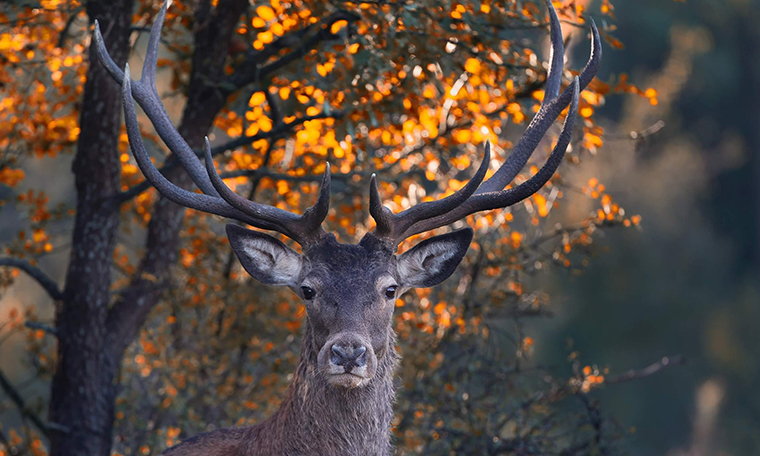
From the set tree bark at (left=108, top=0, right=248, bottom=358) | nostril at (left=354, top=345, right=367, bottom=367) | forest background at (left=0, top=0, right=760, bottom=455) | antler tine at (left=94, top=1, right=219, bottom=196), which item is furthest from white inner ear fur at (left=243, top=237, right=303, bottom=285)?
tree bark at (left=108, top=0, right=248, bottom=358)

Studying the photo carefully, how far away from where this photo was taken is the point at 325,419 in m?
5.55

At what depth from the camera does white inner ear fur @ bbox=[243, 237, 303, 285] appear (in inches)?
236

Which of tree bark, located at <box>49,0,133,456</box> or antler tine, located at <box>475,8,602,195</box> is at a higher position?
antler tine, located at <box>475,8,602,195</box>

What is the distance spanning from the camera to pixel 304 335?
581 centimetres

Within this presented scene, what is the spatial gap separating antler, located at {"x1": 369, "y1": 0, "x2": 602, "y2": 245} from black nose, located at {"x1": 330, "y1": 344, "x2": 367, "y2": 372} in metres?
0.82

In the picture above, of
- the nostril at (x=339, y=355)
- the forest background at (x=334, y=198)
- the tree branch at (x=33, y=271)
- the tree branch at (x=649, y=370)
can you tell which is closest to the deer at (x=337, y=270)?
the nostril at (x=339, y=355)

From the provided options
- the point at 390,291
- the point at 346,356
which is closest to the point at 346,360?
the point at 346,356

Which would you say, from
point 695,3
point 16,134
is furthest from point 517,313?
point 695,3

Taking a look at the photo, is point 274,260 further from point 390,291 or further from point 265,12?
point 265,12

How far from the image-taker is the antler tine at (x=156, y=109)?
20.0 feet

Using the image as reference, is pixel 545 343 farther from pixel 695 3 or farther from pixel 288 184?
pixel 288 184

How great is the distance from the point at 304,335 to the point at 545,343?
2393cm

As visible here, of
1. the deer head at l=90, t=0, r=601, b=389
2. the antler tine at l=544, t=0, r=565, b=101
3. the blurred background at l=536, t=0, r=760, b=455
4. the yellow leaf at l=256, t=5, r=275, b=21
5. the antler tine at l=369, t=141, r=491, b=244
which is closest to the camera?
the deer head at l=90, t=0, r=601, b=389

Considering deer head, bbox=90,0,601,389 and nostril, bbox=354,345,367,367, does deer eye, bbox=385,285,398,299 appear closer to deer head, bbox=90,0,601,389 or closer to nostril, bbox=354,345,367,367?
deer head, bbox=90,0,601,389
